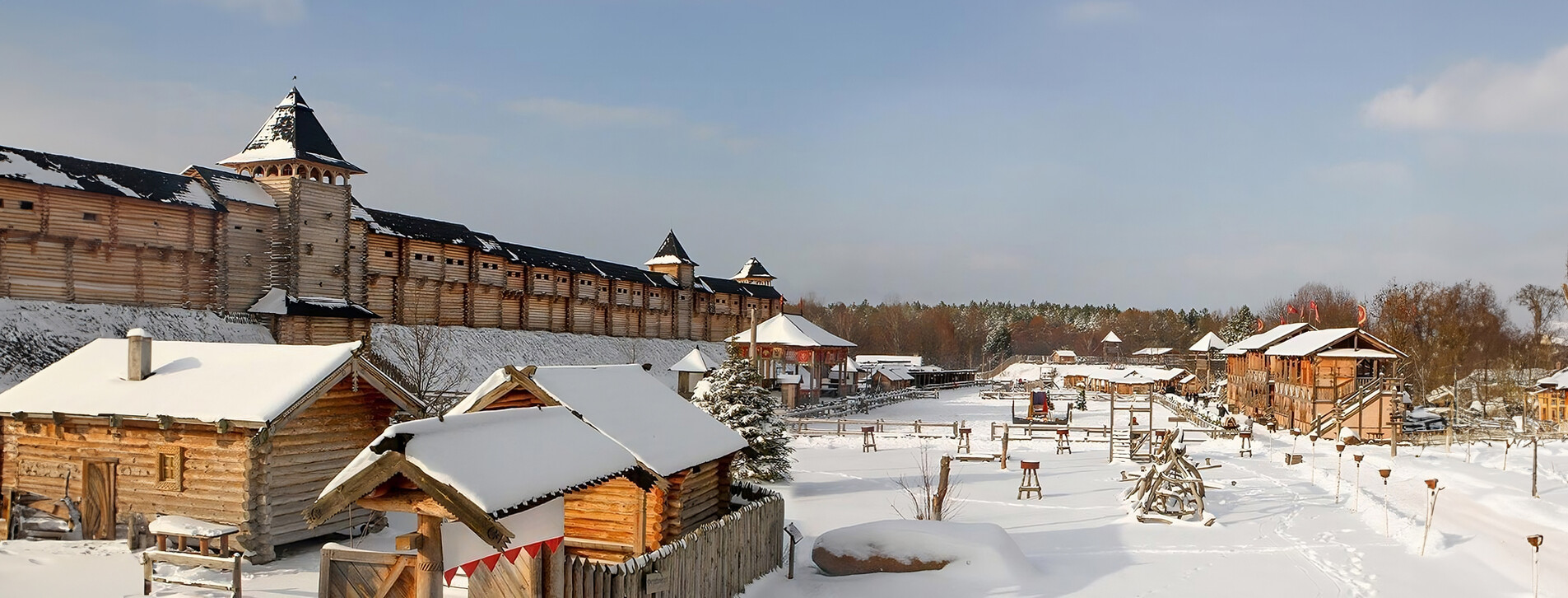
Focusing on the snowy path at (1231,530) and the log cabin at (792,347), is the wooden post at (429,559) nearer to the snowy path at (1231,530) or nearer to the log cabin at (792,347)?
the snowy path at (1231,530)

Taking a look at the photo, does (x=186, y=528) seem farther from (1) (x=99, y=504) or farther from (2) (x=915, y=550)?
(2) (x=915, y=550)

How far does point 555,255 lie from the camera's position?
59281mm

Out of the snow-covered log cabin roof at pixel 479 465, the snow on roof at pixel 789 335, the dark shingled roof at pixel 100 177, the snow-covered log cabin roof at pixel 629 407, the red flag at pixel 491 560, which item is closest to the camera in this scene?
the snow-covered log cabin roof at pixel 479 465

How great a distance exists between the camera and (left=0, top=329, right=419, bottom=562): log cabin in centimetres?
1483

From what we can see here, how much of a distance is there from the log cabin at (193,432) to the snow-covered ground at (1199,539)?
94 cm

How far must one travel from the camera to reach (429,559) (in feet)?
23.1

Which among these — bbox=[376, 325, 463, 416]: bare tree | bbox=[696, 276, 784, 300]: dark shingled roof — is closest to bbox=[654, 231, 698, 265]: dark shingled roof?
bbox=[696, 276, 784, 300]: dark shingled roof

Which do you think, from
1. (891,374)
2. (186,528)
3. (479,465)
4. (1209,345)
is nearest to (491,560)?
(479,465)

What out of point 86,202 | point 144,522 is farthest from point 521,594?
point 86,202

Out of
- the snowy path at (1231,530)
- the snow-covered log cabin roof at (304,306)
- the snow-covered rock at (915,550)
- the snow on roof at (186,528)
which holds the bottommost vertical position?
the snowy path at (1231,530)

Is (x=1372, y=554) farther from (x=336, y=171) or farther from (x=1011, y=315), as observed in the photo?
(x=1011, y=315)

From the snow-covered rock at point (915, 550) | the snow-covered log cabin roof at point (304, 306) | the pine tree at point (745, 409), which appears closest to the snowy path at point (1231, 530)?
the snow-covered rock at point (915, 550)

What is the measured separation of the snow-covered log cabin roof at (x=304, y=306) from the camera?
121ft

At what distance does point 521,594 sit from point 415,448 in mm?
2160
